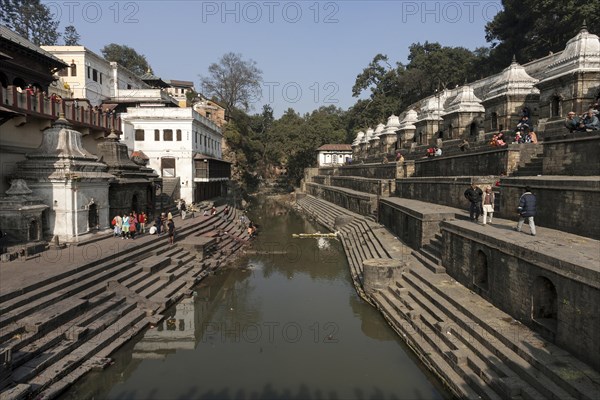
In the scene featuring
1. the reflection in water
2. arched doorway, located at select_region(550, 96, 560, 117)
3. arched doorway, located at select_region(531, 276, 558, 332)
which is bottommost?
the reflection in water

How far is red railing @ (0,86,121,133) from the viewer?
599 inches

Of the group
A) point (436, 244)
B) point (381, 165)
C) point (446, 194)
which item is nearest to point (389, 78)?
point (381, 165)

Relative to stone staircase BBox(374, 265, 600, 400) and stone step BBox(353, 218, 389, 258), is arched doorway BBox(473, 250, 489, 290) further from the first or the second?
stone step BBox(353, 218, 389, 258)

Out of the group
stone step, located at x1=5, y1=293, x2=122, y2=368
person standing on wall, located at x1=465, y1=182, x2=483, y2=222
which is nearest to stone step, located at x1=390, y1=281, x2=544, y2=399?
person standing on wall, located at x1=465, y1=182, x2=483, y2=222

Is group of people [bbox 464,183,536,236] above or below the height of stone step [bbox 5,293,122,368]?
above

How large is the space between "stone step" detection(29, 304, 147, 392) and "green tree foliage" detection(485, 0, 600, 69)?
119 feet

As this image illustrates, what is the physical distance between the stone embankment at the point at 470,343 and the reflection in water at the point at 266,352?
1.69 feet

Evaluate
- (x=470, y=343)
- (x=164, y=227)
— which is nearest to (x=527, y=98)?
(x=470, y=343)

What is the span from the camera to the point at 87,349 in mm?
8859

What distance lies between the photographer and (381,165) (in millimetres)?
29016

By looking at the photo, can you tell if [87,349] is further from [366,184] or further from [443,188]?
[366,184]

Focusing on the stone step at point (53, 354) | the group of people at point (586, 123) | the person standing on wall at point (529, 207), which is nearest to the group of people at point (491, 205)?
the person standing on wall at point (529, 207)

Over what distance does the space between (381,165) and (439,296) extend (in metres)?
19.2

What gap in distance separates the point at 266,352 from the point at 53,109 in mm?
14653
